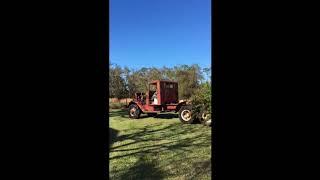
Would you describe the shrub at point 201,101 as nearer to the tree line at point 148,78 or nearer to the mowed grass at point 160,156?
the mowed grass at point 160,156

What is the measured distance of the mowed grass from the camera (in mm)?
5508

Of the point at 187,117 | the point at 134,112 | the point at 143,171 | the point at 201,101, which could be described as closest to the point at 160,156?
the point at 143,171

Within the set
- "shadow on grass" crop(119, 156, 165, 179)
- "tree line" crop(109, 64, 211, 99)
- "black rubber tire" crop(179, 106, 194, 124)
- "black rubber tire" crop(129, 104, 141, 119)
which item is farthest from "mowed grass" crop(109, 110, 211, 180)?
"tree line" crop(109, 64, 211, 99)

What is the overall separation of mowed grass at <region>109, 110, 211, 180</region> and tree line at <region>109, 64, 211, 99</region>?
14.0 meters

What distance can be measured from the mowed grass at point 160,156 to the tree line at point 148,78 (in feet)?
45.8

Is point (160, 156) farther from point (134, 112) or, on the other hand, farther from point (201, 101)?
point (134, 112)

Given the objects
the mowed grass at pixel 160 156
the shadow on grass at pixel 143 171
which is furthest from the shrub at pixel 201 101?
the shadow on grass at pixel 143 171

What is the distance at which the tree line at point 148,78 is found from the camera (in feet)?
85.1

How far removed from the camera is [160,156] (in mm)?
6902

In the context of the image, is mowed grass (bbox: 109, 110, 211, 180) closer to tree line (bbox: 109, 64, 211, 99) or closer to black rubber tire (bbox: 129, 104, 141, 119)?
black rubber tire (bbox: 129, 104, 141, 119)
